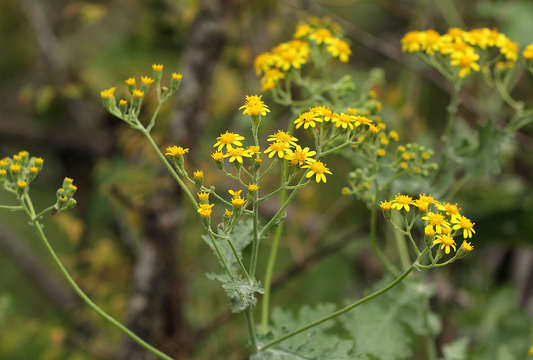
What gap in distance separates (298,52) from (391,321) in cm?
123

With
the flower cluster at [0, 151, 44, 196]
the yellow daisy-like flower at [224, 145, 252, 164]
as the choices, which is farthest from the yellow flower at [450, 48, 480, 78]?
the flower cluster at [0, 151, 44, 196]

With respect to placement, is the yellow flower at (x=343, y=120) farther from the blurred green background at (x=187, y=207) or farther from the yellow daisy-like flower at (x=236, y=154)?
the blurred green background at (x=187, y=207)

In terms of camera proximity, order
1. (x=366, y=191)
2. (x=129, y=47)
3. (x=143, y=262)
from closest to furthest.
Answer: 1. (x=366, y=191)
2. (x=143, y=262)
3. (x=129, y=47)

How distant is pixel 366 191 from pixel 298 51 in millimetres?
609

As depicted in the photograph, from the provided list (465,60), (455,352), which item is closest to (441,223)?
(465,60)

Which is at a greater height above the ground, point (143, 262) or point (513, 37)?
point (513, 37)

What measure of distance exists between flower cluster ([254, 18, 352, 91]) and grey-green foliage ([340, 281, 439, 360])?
0.94 metres

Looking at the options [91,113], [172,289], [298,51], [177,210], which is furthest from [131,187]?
[298,51]

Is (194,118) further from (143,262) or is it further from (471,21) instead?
(471,21)

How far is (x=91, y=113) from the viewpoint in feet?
14.2

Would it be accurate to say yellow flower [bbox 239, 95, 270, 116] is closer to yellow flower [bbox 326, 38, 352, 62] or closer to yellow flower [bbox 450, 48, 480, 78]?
yellow flower [bbox 326, 38, 352, 62]

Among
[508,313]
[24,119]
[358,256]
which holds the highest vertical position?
[24,119]

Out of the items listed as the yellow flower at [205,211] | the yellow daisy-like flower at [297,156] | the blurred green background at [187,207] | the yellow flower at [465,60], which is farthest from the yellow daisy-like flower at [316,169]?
the blurred green background at [187,207]

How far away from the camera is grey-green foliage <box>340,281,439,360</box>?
82.3 inches
